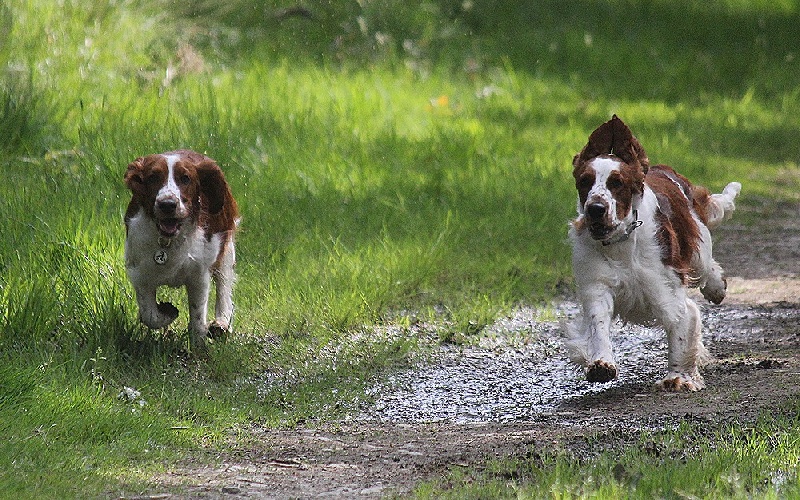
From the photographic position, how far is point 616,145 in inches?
241

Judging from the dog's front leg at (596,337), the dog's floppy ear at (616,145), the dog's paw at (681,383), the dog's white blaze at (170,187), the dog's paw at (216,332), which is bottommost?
the dog's paw at (216,332)

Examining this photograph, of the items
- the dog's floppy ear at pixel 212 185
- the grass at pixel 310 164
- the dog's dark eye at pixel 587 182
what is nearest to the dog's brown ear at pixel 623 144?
the dog's dark eye at pixel 587 182

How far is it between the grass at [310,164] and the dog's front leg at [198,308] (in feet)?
0.36

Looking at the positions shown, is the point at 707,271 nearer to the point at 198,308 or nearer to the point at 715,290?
the point at 715,290

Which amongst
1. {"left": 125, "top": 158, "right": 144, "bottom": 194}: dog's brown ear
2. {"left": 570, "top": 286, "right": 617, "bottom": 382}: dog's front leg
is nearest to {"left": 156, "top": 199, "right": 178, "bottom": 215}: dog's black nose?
{"left": 125, "top": 158, "right": 144, "bottom": 194}: dog's brown ear

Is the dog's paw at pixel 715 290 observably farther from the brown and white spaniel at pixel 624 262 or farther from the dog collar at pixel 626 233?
the dog collar at pixel 626 233

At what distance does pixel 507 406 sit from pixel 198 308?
1559 mm

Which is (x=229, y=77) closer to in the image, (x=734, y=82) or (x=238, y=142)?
(x=238, y=142)

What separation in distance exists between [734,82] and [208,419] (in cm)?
1138

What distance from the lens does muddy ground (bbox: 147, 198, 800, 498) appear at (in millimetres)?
4965

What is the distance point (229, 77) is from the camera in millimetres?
11352

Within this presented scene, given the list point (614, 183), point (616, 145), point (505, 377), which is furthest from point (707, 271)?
point (614, 183)

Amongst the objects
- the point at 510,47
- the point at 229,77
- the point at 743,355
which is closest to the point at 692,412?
the point at 743,355

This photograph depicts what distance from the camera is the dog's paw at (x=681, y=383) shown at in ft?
20.3
